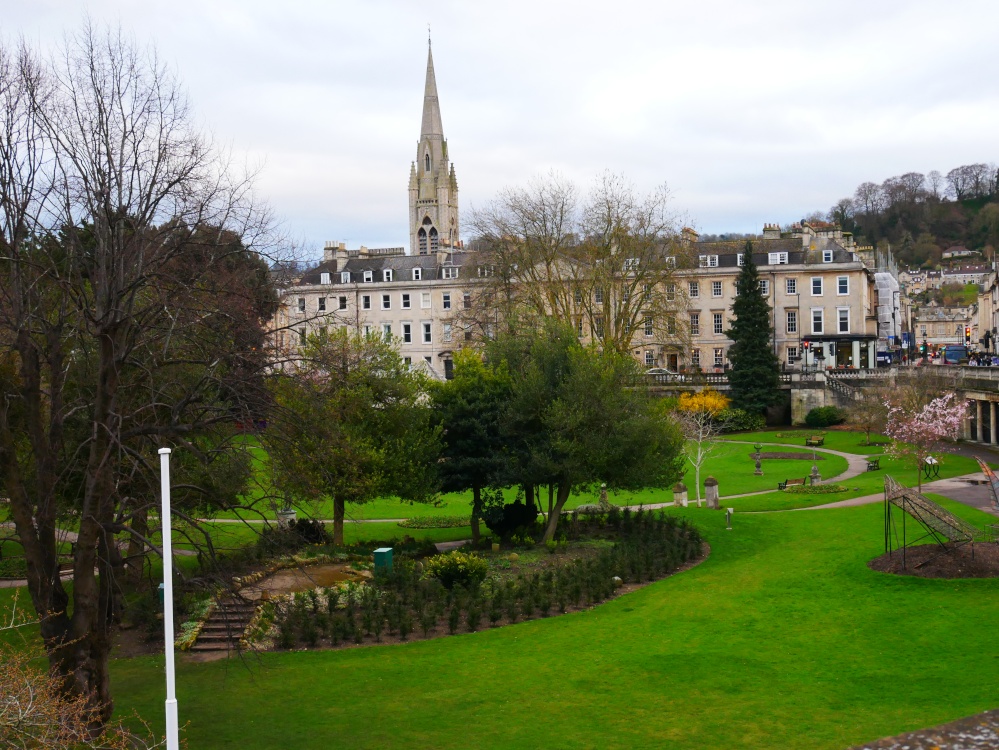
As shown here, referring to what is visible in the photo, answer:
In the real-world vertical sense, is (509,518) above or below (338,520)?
below

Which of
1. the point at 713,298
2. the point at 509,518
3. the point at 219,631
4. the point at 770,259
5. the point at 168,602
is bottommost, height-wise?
the point at 219,631

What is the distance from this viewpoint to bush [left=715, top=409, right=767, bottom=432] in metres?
66.4

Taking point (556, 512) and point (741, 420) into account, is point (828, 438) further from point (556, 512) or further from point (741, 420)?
point (556, 512)

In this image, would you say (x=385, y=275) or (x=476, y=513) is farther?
(x=385, y=275)

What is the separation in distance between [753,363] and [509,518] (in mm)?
39577

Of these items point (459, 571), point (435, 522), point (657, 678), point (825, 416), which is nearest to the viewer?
point (657, 678)

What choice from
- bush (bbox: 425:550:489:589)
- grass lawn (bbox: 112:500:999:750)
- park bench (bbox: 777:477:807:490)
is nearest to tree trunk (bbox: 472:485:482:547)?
bush (bbox: 425:550:489:589)

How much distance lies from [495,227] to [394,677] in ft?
151

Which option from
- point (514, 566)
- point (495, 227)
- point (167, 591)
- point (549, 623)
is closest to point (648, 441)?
point (514, 566)

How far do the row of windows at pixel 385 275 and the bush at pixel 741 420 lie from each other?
34.4 m

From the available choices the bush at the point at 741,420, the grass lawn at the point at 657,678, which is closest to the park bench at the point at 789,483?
the grass lawn at the point at 657,678

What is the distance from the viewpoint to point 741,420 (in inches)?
2667

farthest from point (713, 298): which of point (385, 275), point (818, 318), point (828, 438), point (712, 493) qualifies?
point (712, 493)

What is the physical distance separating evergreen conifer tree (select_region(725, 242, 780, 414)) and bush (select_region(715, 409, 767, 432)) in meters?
0.87
